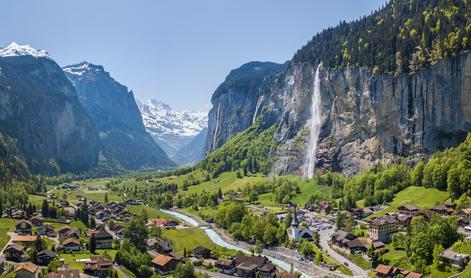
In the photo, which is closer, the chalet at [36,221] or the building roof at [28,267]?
the building roof at [28,267]

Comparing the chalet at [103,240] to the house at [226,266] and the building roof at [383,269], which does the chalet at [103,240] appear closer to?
the house at [226,266]

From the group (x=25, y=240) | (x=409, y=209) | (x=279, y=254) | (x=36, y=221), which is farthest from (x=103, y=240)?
(x=409, y=209)

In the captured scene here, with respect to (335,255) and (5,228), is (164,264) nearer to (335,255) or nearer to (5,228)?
(335,255)

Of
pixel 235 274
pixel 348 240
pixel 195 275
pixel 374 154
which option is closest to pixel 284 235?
pixel 348 240

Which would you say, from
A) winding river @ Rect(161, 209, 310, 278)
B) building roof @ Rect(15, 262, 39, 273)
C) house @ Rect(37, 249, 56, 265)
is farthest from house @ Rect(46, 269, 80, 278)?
winding river @ Rect(161, 209, 310, 278)

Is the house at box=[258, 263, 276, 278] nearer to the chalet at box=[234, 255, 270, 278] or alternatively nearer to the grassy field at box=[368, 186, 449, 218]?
the chalet at box=[234, 255, 270, 278]

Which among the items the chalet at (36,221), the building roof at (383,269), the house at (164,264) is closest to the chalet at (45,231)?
the chalet at (36,221)
